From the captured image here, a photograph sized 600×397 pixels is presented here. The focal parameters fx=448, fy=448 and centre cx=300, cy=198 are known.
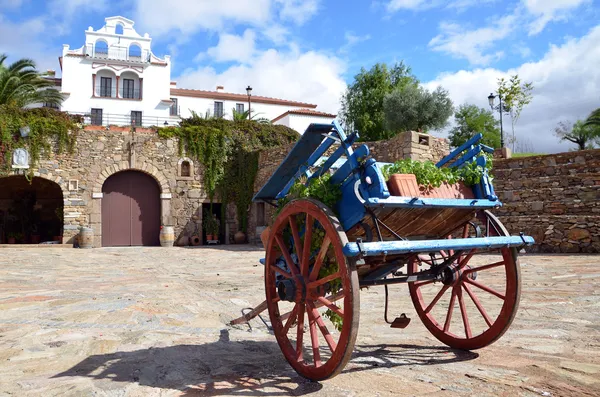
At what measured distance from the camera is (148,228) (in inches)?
683

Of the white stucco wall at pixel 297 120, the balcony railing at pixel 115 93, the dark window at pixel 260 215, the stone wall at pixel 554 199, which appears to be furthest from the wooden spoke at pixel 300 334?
the balcony railing at pixel 115 93

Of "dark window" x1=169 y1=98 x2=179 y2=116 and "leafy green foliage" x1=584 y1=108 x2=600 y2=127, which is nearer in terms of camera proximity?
"leafy green foliage" x1=584 y1=108 x2=600 y2=127

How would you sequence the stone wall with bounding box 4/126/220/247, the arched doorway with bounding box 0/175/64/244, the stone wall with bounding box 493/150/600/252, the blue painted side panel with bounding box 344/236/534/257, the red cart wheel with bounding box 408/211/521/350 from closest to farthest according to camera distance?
the blue painted side panel with bounding box 344/236/534/257 < the red cart wheel with bounding box 408/211/521/350 < the stone wall with bounding box 493/150/600/252 < the stone wall with bounding box 4/126/220/247 < the arched doorway with bounding box 0/175/64/244

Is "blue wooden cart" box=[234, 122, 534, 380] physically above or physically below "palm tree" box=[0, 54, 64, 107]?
below

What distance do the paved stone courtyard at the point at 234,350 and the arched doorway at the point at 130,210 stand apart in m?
10.7

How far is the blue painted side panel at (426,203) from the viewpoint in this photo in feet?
7.80

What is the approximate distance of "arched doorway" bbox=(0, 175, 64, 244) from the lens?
19266mm

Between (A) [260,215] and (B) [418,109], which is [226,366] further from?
(B) [418,109]

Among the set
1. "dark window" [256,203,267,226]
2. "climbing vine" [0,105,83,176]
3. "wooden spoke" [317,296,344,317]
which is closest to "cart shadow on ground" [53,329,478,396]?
"wooden spoke" [317,296,344,317]

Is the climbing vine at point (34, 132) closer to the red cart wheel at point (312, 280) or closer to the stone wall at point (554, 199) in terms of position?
the stone wall at point (554, 199)

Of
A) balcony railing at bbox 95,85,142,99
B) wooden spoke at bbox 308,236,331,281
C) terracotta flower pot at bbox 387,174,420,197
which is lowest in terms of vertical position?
wooden spoke at bbox 308,236,331,281

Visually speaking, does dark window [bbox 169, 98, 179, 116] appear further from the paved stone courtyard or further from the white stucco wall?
the paved stone courtyard

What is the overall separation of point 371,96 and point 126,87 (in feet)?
62.1

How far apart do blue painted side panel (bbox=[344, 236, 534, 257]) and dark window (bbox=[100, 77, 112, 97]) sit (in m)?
36.4
